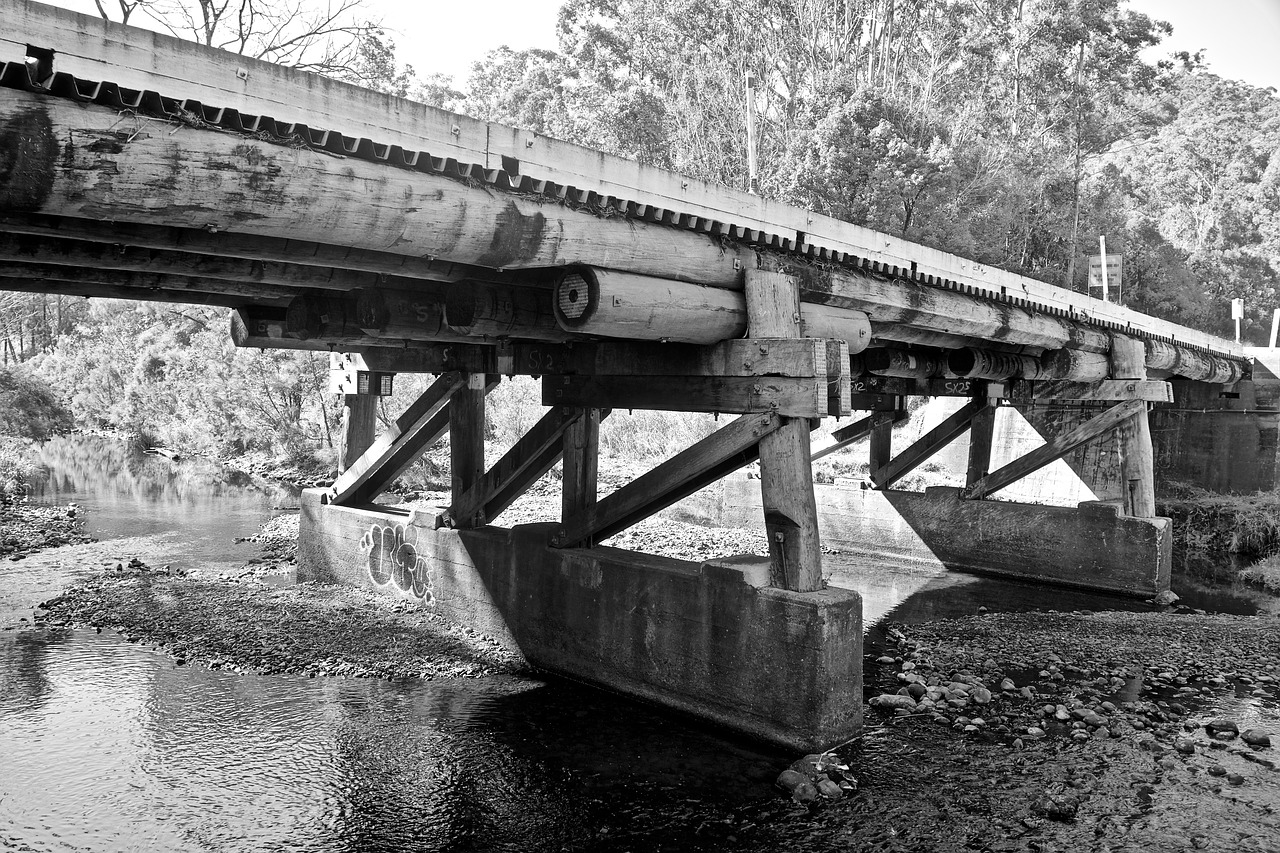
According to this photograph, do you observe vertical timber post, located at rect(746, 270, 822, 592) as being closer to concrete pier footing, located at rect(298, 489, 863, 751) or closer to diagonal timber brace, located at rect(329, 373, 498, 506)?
concrete pier footing, located at rect(298, 489, 863, 751)

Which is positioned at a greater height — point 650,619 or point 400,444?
point 400,444

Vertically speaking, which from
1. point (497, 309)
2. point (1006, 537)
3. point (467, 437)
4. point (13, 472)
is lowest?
point (1006, 537)

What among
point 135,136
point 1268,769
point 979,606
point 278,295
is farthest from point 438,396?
point 1268,769

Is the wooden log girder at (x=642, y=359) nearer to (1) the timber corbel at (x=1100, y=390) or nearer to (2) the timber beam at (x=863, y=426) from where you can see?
(1) the timber corbel at (x=1100, y=390)

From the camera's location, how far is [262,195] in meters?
4.86

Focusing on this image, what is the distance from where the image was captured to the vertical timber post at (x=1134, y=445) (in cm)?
1489

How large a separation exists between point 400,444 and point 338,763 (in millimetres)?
5328

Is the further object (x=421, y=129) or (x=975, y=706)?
(x=975, y=706)

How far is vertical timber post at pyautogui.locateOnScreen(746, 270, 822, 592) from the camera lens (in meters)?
7.68

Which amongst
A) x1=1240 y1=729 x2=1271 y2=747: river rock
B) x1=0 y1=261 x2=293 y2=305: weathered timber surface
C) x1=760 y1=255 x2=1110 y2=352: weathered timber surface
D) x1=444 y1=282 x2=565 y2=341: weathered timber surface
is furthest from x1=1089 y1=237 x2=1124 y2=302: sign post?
x1=0 y1=261 x2=293 y2=305: weathered timber surface

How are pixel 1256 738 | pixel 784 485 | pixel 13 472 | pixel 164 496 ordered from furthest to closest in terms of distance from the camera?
pixel 164 496
pixel 13 472
pixel 1256 738
pixel 784 485

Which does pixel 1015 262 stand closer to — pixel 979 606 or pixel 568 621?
pixel 979 606

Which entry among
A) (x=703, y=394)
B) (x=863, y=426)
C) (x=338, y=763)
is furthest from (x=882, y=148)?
(x=338, y=763)

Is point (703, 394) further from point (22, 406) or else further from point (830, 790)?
point (22, 406)
